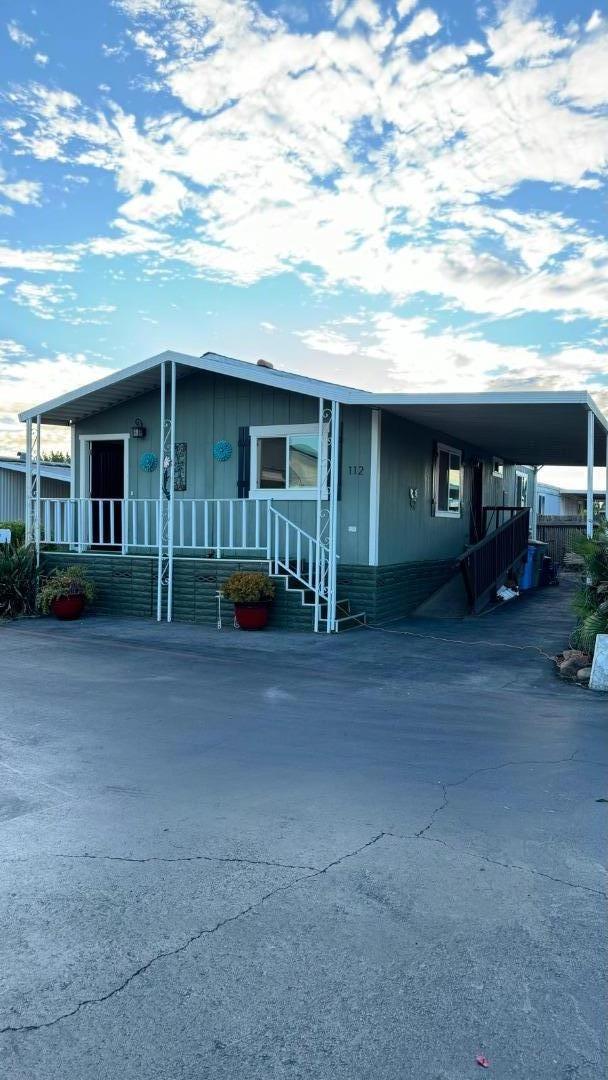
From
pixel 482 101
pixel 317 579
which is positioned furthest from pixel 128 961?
pixel 482 101

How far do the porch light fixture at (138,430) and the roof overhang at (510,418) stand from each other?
175 inches

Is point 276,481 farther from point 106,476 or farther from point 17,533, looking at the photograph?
point 17,533

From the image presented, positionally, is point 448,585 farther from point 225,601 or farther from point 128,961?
point 128,961

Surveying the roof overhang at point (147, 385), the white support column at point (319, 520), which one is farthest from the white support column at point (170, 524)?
the white support column at point (319, 520)

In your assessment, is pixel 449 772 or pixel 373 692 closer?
pixel 449 772

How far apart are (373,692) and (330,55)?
780cm

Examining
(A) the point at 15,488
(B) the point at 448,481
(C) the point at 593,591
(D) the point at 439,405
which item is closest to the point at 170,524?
(D) the point at 439,405

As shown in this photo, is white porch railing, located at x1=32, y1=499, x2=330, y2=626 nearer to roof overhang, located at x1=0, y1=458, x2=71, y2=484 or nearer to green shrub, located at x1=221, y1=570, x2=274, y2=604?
green shrub, located at x1=221, y1=570, x2=274, y2=604

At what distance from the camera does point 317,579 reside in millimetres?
10766

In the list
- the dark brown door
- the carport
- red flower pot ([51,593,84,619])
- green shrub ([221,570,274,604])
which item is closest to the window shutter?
green shrub ([221,570,274,604])

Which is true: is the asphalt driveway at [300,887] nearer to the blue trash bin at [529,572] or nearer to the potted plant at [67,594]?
the potted plant at [67,594]

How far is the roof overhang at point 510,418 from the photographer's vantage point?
386 inches

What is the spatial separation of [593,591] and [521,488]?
14.9m

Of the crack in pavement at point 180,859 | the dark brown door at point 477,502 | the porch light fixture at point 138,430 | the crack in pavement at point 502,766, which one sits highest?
the porch light fixture at point 138,430
